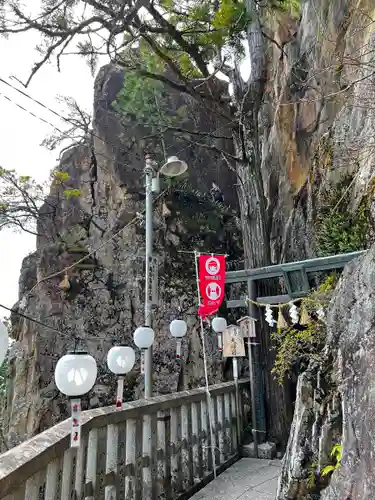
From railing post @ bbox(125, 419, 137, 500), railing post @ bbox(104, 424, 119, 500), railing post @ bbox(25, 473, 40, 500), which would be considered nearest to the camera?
railing post @ bbox(25, 473, 40, 500)

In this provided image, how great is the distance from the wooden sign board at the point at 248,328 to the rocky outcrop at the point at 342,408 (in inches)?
75.6

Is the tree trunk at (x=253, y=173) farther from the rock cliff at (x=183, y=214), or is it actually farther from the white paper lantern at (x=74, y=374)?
the white paper lantern at (x=74, y=374)

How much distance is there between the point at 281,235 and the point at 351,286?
5.05 meters

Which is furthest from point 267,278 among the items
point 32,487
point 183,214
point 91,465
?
point 183,214

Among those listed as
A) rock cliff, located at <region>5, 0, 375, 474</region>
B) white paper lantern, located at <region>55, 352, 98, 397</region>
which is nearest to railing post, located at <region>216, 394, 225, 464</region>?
rock cliff, located at <region>5, 0, 375, 474</region>

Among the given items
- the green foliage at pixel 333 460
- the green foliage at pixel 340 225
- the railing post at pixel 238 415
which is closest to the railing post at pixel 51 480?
the green foliage at pixel 333 460

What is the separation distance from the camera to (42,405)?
9.65 meters

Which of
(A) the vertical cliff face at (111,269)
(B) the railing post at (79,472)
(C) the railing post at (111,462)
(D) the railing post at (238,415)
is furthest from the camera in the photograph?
(A) the vertical cliff face at (111,269)

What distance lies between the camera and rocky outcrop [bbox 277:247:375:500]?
235 centimetres

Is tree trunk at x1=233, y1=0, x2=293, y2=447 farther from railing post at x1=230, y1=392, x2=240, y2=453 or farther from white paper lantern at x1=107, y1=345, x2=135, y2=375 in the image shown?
white paper lantern at x1=107, y1=345, x2=135, y2=375

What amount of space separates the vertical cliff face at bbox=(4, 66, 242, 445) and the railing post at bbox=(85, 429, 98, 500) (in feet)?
21.5

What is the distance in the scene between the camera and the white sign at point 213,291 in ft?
17.2

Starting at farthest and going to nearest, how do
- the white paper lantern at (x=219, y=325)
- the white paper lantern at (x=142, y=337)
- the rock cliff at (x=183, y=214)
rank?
the rock cliff at (x=183, y=214) < the white paper lantern at (x=219, y=325) < the white paper lantern at (x=142, y=337)

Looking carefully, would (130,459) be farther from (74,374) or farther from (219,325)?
(219,325)
